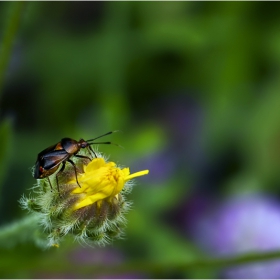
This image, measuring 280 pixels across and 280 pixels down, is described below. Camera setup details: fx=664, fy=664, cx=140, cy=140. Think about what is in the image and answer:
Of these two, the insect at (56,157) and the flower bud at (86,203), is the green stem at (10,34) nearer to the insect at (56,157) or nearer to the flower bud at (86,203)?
the insect at (56,157)

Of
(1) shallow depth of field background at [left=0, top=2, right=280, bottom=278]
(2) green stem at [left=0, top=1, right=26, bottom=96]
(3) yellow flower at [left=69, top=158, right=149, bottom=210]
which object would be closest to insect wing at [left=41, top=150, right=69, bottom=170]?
(3) yellow flower at [left=69, top=158, right=149, bottom=210]

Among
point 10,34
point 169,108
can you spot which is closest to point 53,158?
point 10,34

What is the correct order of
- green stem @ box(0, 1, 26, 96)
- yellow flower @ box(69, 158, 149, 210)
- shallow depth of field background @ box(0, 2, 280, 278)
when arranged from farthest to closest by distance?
shallow depth of field background @ box(0, 2, 280, 278), green stem @ box(0, 1, 26, 96), yellow flower @ box(69, 158, 149, 210)

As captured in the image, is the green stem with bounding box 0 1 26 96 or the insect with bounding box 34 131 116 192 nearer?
the insect with bounding box 34 131 116 192

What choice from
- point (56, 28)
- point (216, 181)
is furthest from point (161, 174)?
point (56, 28)

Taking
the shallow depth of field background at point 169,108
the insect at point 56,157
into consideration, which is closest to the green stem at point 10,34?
the insect at point 56,157

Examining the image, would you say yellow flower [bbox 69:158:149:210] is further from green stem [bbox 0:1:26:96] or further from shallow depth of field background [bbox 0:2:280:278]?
shallow depth of field background [bbox 0:2:280:278]

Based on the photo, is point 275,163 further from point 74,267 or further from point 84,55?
point 74,267
